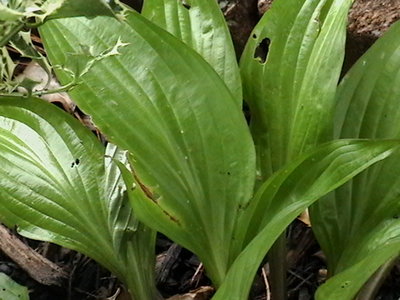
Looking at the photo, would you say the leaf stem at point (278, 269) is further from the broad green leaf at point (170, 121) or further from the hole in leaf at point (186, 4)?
the hole in leaf at point (186, 4)

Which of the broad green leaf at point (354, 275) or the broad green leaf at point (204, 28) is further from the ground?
the broad green leaf at point (204, 28)

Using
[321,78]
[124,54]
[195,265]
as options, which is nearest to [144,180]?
[124,54]

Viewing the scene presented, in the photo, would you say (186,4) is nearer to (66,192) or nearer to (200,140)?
(200,140)

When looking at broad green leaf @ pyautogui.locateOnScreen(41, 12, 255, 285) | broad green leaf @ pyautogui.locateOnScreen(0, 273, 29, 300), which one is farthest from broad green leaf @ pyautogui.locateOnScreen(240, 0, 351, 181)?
broad green leaf @ pyautogui.locateOnScreen(0, 273, 29, 300)

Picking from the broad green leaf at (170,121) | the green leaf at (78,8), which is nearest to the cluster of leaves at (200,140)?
the broad green leaf at (170,121)

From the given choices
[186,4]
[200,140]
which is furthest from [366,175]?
[186,4]

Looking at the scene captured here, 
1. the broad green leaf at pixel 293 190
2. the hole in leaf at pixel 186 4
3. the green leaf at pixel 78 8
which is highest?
the green leaf at pixel 78 8

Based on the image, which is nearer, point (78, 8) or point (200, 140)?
point (78, 8)
